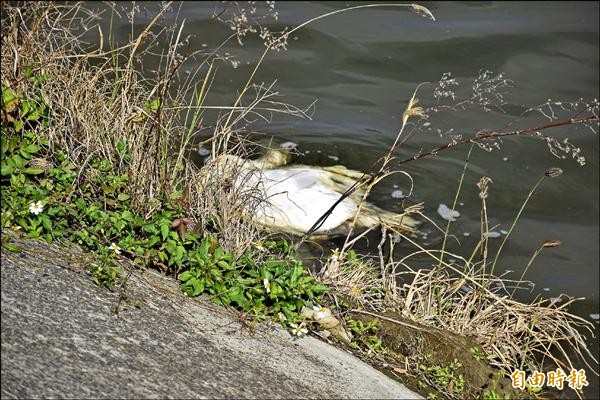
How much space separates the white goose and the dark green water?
0.20 meters

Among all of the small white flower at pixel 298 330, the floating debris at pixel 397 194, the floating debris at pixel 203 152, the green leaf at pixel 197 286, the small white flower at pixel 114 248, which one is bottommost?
the floating debris at pixel 397 194

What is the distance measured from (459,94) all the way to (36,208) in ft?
18.3

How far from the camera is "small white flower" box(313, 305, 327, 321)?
13.1ft

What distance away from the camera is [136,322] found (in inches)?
130

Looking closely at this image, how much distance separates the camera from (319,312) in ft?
13.1

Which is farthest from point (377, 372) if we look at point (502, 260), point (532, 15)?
point (532, 15)

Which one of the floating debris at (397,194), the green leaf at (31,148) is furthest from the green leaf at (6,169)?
the floating debris at (397,194)

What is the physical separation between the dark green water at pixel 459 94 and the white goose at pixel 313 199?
203 mm

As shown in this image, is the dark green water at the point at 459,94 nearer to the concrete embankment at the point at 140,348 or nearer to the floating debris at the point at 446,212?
the floating debris at the point at 446,212

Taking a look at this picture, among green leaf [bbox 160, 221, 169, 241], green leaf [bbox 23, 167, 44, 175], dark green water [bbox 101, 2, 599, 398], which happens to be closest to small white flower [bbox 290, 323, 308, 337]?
green leaf [bbox 160, 221, 169, 241]

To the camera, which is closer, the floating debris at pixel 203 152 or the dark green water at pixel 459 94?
the floating debris at pixel 203 152

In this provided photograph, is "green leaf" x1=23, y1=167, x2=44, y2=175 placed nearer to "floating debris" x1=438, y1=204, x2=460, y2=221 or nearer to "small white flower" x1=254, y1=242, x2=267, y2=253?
"small white flower" x1=254, y1=242, x2=267, y2=253

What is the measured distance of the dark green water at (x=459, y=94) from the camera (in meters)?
6.68

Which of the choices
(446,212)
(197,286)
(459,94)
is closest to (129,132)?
(197,286)
